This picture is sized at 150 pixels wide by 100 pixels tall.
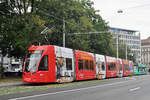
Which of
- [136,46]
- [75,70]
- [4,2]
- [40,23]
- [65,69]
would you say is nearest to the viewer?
[65,69]

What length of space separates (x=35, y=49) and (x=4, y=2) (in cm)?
1179

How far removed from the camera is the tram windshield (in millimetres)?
20094

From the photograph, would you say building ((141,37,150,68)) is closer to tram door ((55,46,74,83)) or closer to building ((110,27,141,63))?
building ((110,27,141,63))

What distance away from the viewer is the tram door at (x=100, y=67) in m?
31.1

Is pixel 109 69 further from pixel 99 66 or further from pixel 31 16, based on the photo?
pixel 31 16

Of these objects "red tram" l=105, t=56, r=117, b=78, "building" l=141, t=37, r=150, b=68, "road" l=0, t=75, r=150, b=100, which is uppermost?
"building" l=141, t=37, r=150, b=68

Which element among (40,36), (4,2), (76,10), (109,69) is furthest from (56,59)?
(76,10)

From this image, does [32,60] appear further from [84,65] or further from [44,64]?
[84,65]

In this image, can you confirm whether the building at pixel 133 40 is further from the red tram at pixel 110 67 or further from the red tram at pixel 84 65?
the red tram at pixel 84 65

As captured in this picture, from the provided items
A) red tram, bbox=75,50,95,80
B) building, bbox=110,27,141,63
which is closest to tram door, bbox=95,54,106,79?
red tram, bbox=75,50,95,80

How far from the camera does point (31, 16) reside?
28.1 meters

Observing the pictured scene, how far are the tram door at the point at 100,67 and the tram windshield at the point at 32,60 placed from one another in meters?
11.7

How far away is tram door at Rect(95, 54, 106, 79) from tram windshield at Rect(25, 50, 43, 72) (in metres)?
11.7

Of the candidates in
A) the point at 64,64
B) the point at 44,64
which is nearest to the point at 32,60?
the point at 44,64
